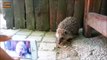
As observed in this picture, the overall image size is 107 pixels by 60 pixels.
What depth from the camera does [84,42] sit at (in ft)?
7.98

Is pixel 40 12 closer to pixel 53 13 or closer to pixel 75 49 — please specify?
pixel 53 13

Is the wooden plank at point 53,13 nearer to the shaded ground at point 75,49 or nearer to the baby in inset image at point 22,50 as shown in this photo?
the shaded ground at point 75,49

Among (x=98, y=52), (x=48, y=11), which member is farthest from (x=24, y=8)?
(x=98, y=52)

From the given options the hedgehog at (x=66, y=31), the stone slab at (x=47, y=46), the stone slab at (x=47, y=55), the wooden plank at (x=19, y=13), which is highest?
the wooden plank at (x=19, y=13)

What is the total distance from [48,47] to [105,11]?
118 cm

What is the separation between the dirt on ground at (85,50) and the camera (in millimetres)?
1987

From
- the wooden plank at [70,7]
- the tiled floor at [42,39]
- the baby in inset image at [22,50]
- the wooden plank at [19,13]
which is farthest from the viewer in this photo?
the wooden plank at [19,13]

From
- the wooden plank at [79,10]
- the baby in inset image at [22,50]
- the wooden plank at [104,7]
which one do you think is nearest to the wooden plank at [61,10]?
the wooden plank at [79,10]

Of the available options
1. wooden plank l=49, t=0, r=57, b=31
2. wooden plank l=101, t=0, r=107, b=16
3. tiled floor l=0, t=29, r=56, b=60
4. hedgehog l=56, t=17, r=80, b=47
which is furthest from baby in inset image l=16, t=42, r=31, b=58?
wooden plank l=101, t=0, r=107, b=16

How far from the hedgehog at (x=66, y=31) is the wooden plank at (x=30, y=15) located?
66 centimetres

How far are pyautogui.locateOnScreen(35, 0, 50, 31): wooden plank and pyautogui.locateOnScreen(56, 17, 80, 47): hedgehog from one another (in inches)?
20.2

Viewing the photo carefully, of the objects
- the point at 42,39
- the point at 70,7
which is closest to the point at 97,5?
the point at 70,7

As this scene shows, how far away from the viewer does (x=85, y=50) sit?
2.17 m

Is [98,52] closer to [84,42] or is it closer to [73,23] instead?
[84,42]
